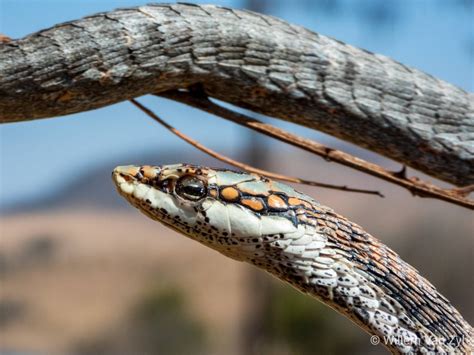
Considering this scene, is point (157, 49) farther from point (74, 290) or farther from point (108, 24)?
point (74, 290)

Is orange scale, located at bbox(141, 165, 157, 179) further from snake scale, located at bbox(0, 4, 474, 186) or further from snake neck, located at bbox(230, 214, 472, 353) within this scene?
snake scale, located at bbox(0, 4, 474, 186)

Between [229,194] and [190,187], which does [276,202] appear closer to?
[229,194]

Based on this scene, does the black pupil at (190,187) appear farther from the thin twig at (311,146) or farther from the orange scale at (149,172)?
the thin twig at (311,146)

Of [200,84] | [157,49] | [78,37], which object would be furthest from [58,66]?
[200,84]

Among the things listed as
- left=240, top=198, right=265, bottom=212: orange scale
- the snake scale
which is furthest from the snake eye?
the snake scale

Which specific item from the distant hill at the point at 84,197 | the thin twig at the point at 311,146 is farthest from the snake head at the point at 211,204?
the distant hill at the point at 84,197

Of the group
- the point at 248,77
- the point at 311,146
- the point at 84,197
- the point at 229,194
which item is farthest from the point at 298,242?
the point at 84,197
